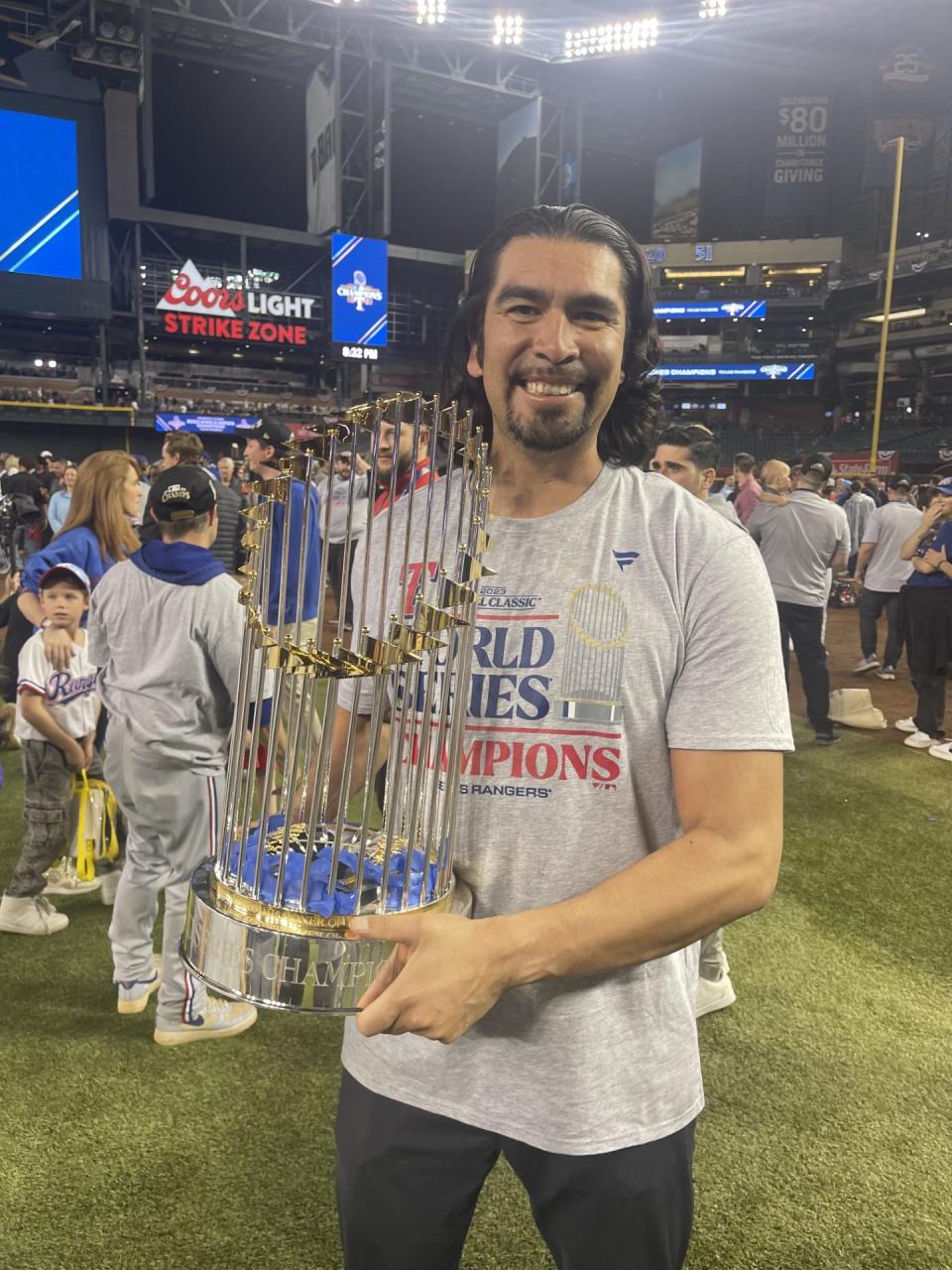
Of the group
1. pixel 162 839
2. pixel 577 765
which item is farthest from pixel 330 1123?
pixel 577 765

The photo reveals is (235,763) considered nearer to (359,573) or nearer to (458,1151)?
(359,573)

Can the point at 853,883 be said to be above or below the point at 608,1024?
below

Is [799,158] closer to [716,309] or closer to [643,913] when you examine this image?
[716,309]

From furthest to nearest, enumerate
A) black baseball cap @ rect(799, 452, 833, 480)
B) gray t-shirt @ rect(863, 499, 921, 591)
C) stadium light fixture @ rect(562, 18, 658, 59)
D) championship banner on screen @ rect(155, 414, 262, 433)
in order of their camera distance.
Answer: stadium light fixture @ rect(562, 18, 658, 59)
championship banner on screen @ rect(155, 414, 262, 433)
gray t-shirt @ rect(863, 499, 921, 591)
black baseball cap @ rect(799, 452, 833, 480)

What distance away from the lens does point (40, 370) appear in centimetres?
2377

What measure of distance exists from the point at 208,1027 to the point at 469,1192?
1932 mm

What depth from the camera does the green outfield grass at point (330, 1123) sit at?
6.70ft

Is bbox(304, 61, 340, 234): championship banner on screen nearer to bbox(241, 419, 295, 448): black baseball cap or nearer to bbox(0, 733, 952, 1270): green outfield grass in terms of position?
bbox(241, 419, 295, 448): black baseball cap

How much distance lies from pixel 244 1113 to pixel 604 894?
2.11 m

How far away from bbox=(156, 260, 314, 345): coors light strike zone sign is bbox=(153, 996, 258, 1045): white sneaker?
2356cm

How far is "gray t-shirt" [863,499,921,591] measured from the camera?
7.18 meters

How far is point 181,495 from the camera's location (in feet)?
8.63

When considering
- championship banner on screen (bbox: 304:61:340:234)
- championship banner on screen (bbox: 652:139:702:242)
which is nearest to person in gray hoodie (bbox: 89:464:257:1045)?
championship banner on screen (bbox: 304:61:340:234)

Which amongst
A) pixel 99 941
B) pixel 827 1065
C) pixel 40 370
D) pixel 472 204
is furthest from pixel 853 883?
pixel 472 204
